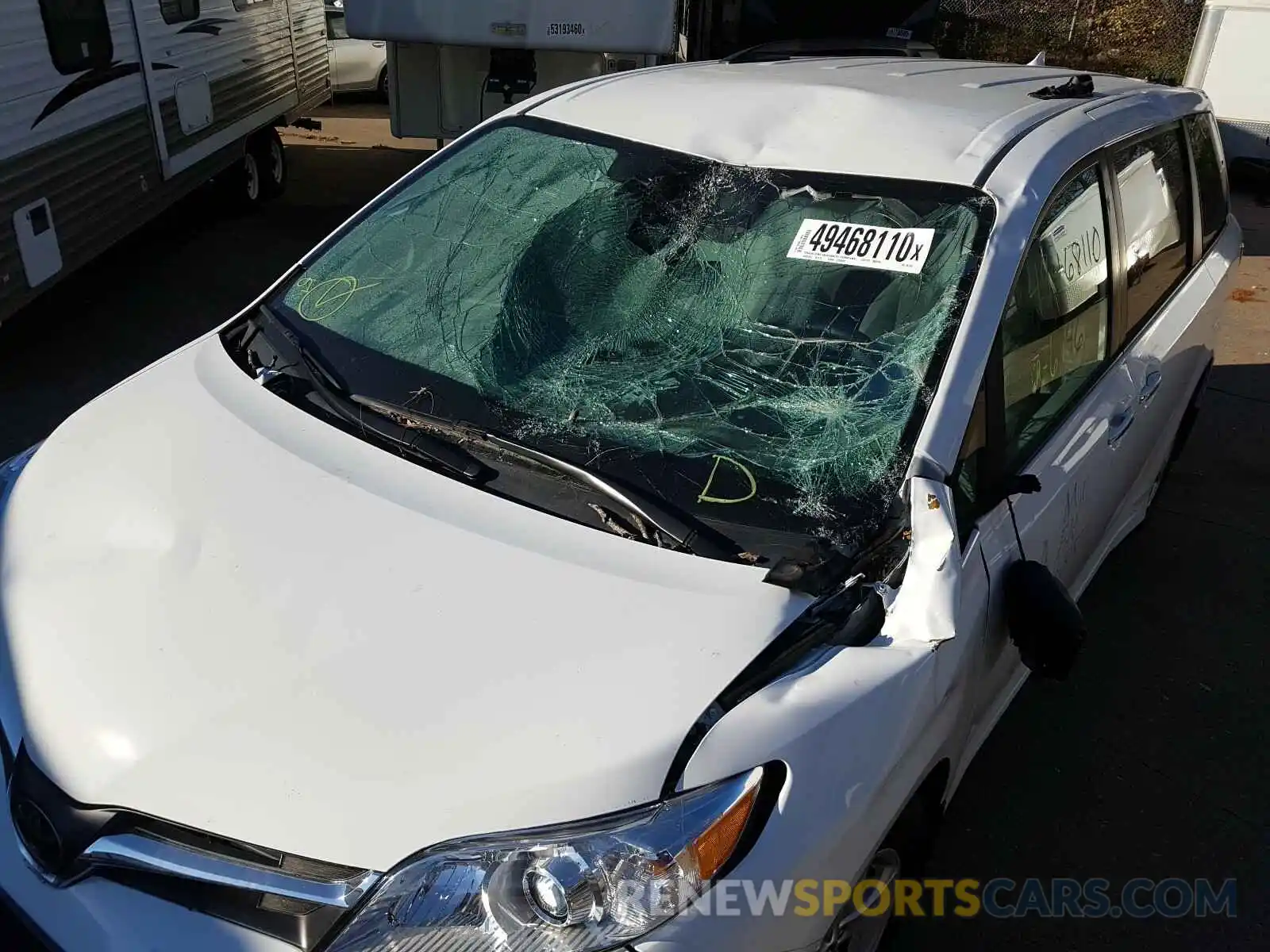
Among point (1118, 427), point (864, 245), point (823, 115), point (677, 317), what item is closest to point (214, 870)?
point (677, 317)

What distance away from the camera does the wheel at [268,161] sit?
29.0ft

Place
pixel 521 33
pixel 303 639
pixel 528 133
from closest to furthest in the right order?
1. pixel 303 639
2. pixel 528 133
3. pixel 521 33

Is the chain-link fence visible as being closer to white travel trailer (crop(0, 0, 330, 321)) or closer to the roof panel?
white travel trailer (crop(0, 0, 330, 321))

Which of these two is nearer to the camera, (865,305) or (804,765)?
(804,765)

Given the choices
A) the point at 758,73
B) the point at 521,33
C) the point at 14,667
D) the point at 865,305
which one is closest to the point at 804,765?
the point at 865,305

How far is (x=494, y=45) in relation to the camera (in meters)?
6.90

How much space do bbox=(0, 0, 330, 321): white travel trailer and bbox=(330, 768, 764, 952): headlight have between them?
464 cm

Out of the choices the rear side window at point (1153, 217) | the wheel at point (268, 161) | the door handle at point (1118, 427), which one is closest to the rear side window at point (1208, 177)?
the rear side window at point (1153, 217)

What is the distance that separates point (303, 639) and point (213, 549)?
322mm

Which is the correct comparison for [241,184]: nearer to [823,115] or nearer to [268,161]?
[268,161]

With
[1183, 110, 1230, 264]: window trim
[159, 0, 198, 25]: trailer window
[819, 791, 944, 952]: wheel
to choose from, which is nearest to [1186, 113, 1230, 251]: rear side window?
[1183, 110, 1230, 264]: window trim

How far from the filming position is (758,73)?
2.97 metres

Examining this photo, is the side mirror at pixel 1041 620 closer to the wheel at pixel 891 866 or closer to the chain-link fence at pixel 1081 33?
the wheel at pixel 891 866

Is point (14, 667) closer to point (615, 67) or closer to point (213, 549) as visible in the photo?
point (213, 549)
